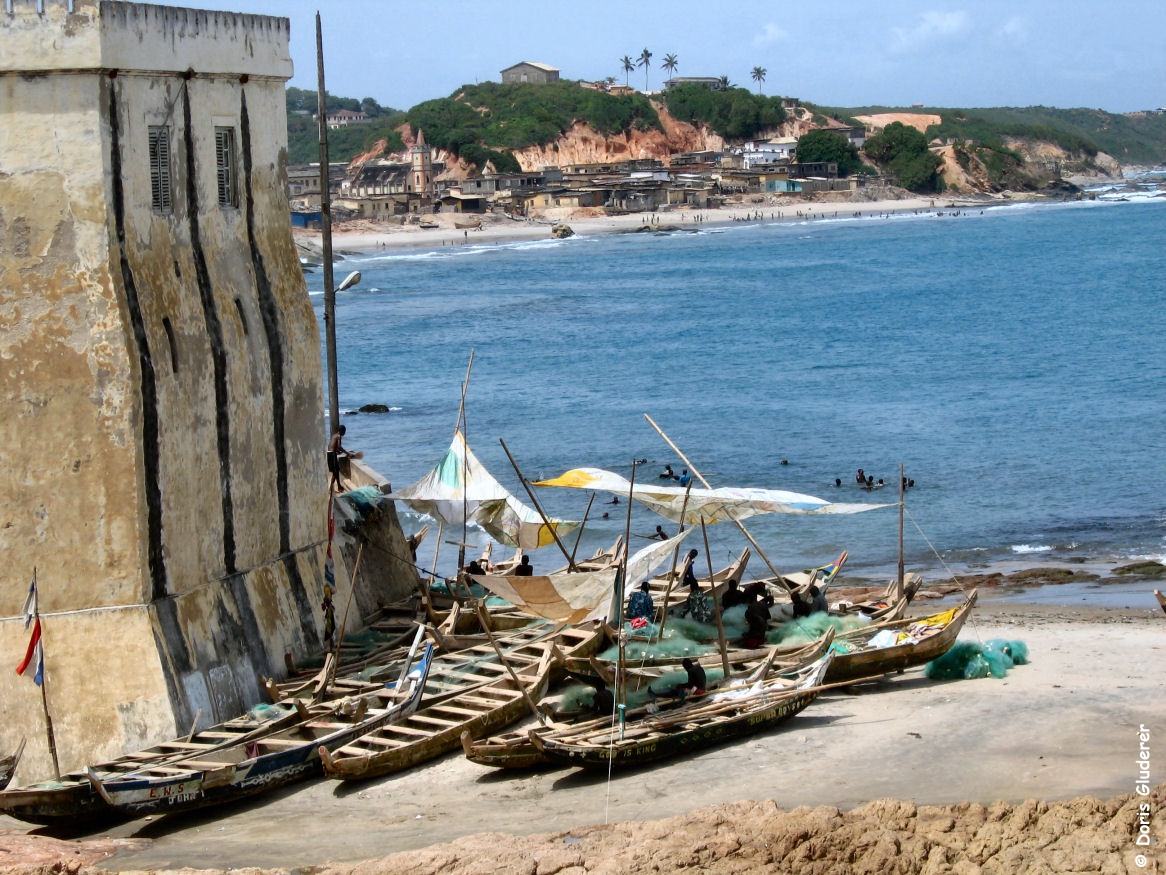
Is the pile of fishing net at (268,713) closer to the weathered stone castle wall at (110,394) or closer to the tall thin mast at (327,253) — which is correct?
the weathered stone castle wall at (110,394)

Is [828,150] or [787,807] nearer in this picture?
[787,807]

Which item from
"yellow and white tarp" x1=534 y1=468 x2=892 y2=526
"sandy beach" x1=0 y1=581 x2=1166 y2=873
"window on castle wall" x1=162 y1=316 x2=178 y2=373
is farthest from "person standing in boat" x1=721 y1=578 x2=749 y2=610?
"window on castle wall" x1=162 y1=316 x2=178 y2=373

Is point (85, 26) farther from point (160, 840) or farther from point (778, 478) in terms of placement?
point (778, 478)

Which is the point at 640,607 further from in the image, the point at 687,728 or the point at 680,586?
the point at 687,728

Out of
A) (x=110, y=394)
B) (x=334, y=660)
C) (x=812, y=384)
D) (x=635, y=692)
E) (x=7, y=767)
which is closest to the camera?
(x=7, y=767)

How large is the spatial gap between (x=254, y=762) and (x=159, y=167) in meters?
7.02

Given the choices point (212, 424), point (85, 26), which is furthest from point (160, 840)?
point (85, 26)

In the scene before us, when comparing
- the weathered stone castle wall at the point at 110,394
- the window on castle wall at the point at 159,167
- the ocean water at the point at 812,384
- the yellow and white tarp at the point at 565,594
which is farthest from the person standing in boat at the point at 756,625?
the ocean water at the point at 812,384

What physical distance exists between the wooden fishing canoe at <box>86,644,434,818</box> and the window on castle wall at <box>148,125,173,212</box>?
6.11m

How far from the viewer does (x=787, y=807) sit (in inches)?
594

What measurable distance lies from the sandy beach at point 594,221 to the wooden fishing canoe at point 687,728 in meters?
103

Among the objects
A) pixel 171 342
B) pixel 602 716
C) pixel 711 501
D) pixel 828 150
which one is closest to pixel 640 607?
pixel 711 501

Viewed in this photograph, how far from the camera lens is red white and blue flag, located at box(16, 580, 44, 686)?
16569mm

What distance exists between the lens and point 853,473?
40.4m
